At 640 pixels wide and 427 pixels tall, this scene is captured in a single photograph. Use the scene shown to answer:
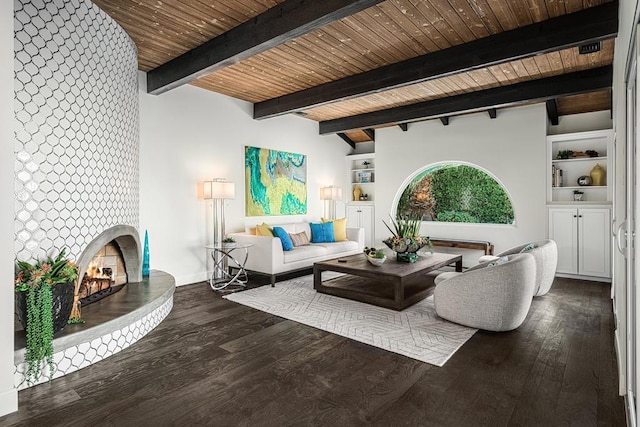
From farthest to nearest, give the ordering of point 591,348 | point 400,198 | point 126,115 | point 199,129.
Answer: point 400,198
point 199,129
point 126,115
point 591,348

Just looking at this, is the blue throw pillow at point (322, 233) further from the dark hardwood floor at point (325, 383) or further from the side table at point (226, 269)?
the dark hardwood floor at point (325, 383)

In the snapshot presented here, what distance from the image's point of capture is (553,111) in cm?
583

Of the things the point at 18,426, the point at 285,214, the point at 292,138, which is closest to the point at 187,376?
the point at 18,426

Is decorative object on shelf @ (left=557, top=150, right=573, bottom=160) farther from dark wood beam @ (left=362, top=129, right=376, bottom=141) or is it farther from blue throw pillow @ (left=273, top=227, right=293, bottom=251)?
blue throw pillow @ (left=273, top=227, right=293, bottom=251)

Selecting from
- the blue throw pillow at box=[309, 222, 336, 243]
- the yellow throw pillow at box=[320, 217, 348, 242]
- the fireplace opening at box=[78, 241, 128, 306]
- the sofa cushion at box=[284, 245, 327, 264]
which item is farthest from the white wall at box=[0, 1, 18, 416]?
the yellow throw pillow at box=[320, 217, 348, 242]

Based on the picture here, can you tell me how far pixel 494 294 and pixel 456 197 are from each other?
14.4ft

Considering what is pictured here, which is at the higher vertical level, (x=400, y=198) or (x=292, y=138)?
(x=292, y=138)

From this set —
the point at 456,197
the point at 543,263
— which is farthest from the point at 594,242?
the point at 456,197

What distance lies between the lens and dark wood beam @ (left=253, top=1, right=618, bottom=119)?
3141 millimetres

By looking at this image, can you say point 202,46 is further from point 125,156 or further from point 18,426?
point 18,426

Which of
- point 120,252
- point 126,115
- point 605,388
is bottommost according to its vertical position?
point 605,388

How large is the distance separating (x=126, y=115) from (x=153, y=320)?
77.9 inches

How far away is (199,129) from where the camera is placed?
216 inches

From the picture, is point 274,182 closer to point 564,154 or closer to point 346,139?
point 346,139
